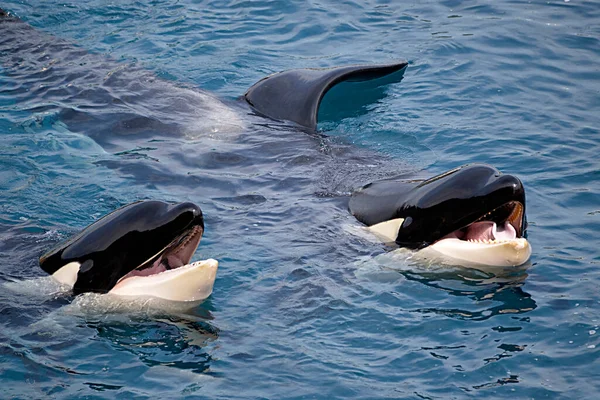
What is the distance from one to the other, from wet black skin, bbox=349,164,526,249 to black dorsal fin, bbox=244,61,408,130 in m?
2.64

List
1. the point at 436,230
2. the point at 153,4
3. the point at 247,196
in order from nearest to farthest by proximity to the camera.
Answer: the point at 436,230, the point at 247,196, the point at 153,4

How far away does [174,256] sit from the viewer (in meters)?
7.67

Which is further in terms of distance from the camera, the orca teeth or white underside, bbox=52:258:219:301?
the orca teeth

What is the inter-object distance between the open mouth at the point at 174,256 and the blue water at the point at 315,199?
1.25ft

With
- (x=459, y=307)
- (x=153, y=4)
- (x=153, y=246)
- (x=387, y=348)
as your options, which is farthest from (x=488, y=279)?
(x=153, y=4)

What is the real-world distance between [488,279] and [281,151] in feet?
11.4

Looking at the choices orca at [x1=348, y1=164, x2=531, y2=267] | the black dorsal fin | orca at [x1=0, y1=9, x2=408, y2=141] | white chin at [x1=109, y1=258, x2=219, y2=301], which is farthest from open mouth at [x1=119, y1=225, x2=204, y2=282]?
the black dorsal fin

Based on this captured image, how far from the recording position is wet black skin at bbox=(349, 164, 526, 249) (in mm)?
7844

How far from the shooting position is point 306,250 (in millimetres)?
8617

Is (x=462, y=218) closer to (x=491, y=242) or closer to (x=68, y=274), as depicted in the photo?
(x=491, y=242)

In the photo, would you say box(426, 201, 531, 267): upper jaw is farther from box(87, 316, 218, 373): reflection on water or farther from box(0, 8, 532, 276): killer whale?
box(0, 8, 532, 276): killer whale

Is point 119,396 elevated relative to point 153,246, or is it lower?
lower

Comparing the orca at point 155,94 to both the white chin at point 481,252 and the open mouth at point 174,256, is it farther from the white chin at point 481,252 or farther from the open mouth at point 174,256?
the open mouth at point 174,256

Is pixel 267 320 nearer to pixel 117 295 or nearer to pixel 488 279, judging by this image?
pixel 117 295
